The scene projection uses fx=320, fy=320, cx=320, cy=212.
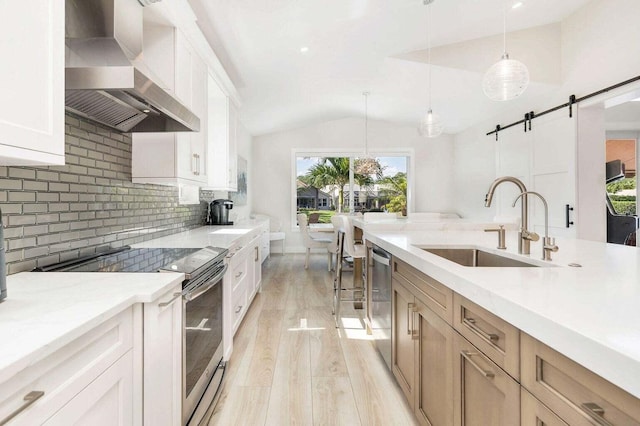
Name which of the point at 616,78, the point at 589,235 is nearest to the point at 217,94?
the point at 616,78

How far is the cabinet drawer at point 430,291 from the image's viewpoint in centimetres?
117

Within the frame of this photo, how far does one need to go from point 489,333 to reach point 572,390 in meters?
0.28

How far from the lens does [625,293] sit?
2.77ft

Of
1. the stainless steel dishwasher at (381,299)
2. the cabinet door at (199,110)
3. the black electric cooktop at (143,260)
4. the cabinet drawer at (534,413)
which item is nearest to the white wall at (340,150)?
the cabinet door at (199,110)

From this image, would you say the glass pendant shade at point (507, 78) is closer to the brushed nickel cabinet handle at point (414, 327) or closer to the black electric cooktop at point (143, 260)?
the brushed nickel cabinet handle at point (414, 327)

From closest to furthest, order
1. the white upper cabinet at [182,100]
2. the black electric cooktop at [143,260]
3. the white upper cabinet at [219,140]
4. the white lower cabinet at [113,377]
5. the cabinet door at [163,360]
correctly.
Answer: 1. the white lower cabinet at [113,377]
2. the cabinet door at [163,360]
3. the black electric cooktop at [143,260]
4. the white upper cabinet at [182,100]
5. the white upper cabinet at [219,140]

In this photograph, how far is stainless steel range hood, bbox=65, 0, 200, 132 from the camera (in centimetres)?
125

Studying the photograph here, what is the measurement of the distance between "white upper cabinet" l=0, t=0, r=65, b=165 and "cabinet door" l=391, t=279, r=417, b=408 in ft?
4.98

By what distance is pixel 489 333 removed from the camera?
93 centimetres

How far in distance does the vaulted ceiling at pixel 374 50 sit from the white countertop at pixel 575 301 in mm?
2433

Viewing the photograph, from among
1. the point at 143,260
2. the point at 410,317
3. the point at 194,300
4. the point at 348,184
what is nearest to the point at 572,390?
the point at 410,317

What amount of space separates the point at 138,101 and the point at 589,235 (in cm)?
450

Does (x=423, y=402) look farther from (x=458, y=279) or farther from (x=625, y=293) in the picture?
(x=625, y=293)

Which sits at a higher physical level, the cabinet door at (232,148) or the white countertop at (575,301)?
the cabinet door at (232,148)
